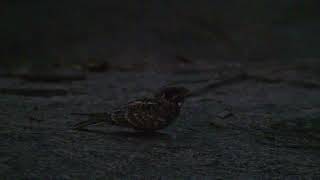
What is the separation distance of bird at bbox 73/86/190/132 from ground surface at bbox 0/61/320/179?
0.12 metres

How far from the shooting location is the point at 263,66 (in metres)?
10.5

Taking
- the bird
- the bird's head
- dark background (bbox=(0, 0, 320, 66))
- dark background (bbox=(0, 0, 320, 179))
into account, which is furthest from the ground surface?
dark background (bbox=(0, 0, 320, 66))

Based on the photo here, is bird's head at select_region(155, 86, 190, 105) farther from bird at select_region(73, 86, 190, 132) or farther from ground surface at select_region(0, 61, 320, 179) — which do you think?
ground surface at select_region(0, 61, 320, 179)

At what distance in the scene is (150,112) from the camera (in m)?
4.90

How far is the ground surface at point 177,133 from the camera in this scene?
443 cm

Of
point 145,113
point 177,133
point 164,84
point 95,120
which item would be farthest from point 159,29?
point 145,113

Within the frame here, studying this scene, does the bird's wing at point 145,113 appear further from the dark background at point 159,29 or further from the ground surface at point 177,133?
the dark background at point 159,29

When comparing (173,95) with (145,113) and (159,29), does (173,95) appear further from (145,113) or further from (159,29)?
(159,29)

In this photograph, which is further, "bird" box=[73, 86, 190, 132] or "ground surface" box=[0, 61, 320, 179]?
"bird" box=[73, 86, 190, 132]

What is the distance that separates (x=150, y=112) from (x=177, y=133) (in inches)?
26.3

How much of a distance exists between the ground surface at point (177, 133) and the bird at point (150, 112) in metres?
0.12

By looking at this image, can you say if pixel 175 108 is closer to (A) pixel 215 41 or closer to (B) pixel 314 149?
(B) pixel 314 149

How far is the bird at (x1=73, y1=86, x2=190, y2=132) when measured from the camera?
491 cm

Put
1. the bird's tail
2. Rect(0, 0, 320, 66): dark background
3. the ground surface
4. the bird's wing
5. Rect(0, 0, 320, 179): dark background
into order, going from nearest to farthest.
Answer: the ground surface → Rect(0, 0, 320, 179): dark background → the bird's wing → the bird's tail → Rect(0, 0, 320, 66): dark background
